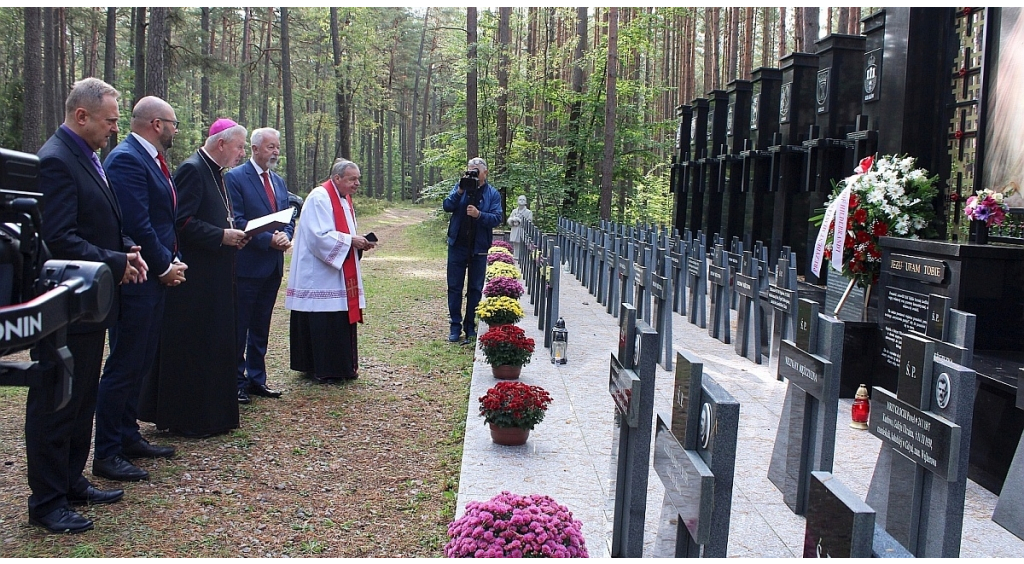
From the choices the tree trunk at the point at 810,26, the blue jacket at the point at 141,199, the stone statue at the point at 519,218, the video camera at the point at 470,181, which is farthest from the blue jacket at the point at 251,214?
the tree trunk at the point at 810,26

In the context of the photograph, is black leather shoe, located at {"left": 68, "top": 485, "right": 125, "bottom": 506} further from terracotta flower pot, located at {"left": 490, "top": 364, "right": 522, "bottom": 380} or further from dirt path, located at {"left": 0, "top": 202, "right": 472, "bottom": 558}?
terracotta flower pot, located at {"left": 490, "top": 364, "right": 522, "bottom": 380}

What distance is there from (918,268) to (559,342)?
3.13 metres

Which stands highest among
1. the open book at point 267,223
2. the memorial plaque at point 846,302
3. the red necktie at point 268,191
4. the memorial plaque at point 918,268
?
the red necktie at point 268,191

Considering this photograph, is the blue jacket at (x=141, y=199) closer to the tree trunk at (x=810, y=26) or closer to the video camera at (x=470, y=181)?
the video camera at (x=470, y=181)

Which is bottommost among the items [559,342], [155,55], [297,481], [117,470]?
[297,481]

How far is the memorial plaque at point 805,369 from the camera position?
157 inches

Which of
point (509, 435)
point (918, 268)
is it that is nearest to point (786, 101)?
point (918, 268)

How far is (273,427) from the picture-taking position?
5852mm

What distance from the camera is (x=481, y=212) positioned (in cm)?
878

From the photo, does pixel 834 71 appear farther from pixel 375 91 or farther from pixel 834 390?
pixel 375 91

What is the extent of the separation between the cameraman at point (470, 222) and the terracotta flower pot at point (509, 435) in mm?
3705

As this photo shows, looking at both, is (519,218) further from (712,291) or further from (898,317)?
(898,317)
